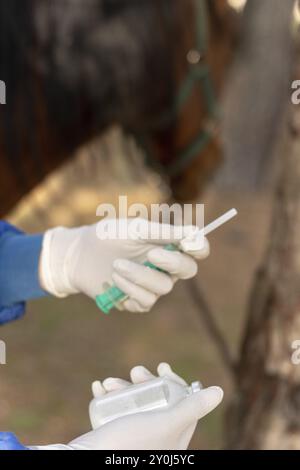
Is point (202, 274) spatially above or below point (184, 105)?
below

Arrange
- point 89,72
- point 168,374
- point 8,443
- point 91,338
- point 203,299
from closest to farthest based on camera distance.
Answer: point 8,443 < point 168,374 < point 89,72 < point 203,299 < point 91,338

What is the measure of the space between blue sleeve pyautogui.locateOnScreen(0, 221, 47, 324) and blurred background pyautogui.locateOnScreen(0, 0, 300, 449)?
0.38 meters

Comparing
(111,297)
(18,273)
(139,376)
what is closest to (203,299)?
(18,273)

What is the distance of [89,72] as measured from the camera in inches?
55.0

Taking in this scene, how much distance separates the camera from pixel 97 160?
177 cm

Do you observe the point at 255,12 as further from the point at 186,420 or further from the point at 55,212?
the point at 186,420

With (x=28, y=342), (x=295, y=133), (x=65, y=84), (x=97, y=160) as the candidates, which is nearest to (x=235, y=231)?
(x=28, y=342)

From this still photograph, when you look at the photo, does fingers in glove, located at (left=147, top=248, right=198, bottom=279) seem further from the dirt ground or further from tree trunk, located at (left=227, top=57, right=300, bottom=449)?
the dirt ground

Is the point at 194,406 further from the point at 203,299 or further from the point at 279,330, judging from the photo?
the point at 203,299

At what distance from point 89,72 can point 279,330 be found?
2.24 ft

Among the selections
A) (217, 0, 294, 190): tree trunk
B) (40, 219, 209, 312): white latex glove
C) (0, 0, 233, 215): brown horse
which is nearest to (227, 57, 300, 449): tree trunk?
(40, 219, 209, 312): white latex glove

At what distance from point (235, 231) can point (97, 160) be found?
4.78 feet

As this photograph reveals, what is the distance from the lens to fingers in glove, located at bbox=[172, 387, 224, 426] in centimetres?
61

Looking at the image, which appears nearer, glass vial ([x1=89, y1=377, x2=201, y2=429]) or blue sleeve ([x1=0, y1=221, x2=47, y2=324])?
glass vial ([x1=89, y1=377, x2=201, y2=429])
